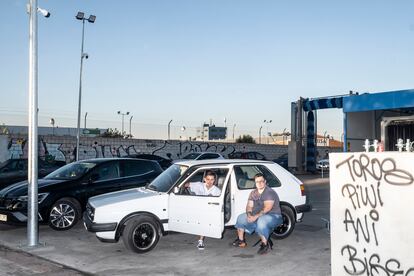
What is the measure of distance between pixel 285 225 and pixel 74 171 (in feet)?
16.5

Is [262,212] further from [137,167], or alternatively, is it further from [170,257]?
[137,167]

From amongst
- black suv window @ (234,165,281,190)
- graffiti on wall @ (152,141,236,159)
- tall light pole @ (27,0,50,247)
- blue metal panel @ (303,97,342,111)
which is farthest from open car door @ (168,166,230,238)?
graffiti on wall @ (152,141,236,159)

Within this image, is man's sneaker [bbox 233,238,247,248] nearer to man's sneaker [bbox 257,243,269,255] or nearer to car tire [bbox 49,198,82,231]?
man's sneaker [bbox 257,243,269,255]

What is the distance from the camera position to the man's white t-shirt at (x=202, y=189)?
8.14 m

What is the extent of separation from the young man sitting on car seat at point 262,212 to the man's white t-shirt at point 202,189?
1.89 ft

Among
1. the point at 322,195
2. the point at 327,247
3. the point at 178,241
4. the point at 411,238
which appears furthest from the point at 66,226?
the point at 322,195

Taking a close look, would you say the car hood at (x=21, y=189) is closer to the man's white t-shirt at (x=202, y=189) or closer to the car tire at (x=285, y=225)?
the man's white t-shirt at (x=202, y=189)

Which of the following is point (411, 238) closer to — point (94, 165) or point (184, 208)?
point (184, 208)

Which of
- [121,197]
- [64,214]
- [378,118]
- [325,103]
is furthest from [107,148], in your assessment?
[121,197]

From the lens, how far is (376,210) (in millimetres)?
4930

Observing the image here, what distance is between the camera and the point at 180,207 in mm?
8195

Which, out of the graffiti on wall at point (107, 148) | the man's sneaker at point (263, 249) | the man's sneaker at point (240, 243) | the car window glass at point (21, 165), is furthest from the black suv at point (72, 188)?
the graffiti on wall at point (107, 148)

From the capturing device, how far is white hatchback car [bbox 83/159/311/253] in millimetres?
7918

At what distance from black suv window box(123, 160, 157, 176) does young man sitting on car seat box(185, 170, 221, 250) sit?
337 centimetres
